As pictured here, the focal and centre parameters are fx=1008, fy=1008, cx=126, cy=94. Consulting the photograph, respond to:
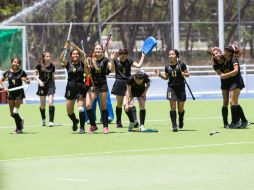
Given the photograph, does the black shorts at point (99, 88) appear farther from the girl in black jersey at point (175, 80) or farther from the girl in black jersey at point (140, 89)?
the girl in black jersey at point (175, 80)

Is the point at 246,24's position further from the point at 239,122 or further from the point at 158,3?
the point at 239,122

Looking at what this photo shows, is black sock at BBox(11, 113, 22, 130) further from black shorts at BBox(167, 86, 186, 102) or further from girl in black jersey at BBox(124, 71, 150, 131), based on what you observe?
black shorts at BBox(167, 86, 186, 102)

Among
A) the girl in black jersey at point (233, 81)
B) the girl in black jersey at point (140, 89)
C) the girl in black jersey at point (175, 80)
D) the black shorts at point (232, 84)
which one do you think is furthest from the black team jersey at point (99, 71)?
the black shorts at point (232, 84)

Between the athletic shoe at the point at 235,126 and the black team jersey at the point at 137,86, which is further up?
the black team jersey at the point at 137,86

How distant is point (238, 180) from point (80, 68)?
8620 millimetres

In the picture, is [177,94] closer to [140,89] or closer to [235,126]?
[140,89]

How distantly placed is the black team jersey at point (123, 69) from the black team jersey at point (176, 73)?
5.06 feet

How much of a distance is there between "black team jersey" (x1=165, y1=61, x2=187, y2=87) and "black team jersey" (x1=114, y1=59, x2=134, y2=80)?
5.06 ft

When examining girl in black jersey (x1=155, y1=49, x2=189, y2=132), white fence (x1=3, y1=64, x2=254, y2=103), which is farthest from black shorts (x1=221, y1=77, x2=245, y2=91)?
white fence (x1=3, y1=64, x2=254, y2=103)

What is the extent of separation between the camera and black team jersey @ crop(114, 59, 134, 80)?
22.8 metres

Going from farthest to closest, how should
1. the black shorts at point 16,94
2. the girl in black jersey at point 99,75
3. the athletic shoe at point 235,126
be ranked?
the athletic shoe at point 235,126, the black shorts at point 16,94, the girl in black jersey at point 99,75

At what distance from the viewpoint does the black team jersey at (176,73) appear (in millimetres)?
21453

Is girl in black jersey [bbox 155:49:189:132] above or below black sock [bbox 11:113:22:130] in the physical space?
above

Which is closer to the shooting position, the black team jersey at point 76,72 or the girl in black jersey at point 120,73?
the black team jersey at point 76,72
